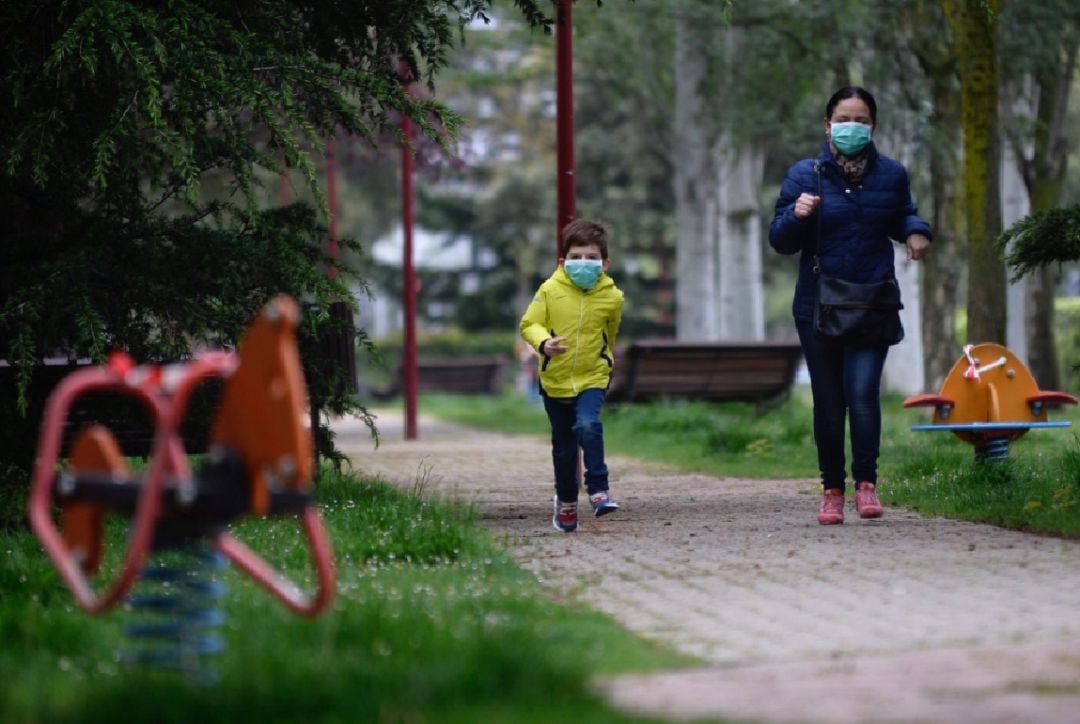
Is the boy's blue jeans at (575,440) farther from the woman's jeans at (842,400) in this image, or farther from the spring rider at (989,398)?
the spring rider at (989,398)

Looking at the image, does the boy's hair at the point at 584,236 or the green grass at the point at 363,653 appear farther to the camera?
the boy's hair at the point at 584,236

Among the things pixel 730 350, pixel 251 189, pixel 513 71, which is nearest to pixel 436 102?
pixel 251 189

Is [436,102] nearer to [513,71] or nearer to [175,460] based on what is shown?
[175,460]

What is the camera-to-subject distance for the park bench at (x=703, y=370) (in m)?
20.0

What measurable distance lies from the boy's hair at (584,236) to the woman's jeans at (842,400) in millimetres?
1043

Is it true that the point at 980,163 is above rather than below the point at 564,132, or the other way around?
below

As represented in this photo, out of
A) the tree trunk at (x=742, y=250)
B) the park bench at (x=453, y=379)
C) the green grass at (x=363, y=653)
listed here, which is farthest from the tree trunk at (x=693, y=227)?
the green grass at (x=363, y=653)

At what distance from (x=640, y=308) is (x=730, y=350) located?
36.7 meters

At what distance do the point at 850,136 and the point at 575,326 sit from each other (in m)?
1.63

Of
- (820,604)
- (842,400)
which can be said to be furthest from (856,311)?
(820,604)

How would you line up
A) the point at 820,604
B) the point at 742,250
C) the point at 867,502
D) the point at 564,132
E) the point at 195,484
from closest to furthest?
the point at 195,484, the point at 820,604, the point at 867,502, the point at 564,132, the point at 742,250

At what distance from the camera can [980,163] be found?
12.2m

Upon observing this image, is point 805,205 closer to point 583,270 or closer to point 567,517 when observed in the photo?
point 583,270

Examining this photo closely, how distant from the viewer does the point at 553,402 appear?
9.32 m
